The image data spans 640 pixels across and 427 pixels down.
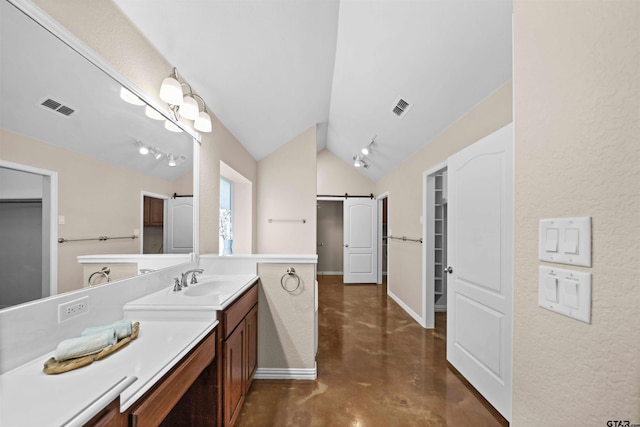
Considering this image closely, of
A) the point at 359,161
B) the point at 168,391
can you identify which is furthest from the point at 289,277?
the point at 359,161

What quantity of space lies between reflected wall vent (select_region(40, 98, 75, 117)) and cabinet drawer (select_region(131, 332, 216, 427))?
1105 mm

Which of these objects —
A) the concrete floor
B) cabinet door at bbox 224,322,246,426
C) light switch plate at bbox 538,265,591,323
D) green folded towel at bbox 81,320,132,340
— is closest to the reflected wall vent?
green folded towel at bbox 81,320,132,340

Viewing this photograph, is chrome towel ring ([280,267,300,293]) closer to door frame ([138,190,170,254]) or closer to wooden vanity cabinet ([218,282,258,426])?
wooden vanity cabinet ([218,282,258,426])

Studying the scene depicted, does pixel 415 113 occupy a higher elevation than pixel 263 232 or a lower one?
higher

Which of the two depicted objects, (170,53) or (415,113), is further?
(415,113)

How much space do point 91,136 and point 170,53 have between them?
0.84 metres

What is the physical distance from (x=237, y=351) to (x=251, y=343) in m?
0.34

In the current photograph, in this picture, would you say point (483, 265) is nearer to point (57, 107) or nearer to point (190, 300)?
point (190, 300)

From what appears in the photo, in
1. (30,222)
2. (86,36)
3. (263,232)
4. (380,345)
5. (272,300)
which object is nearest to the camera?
(30,222)

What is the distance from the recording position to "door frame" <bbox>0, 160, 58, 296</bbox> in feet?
2.95

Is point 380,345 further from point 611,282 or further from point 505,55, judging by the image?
point 505,55

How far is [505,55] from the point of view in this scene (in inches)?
64.2

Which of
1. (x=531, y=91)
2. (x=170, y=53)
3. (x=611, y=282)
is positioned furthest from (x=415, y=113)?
(x=611, y=282)

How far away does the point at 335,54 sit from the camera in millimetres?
2350
